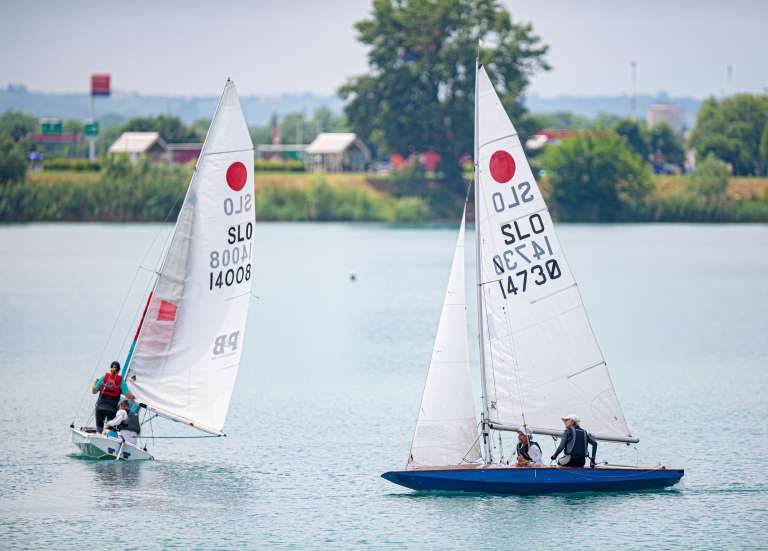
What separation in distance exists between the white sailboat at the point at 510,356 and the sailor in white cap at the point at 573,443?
212mm

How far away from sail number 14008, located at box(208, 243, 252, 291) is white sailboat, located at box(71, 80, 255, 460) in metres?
0.02

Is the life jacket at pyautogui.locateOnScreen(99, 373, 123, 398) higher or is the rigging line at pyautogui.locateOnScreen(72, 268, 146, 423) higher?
the life jacket at pyautogui.locateOnScreen(99, 373, 123, 398)

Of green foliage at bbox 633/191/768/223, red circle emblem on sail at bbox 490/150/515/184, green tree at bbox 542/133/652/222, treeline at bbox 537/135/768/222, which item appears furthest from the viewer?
green tree at bbox 542/133/652/222

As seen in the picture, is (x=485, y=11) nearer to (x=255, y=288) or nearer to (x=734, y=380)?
(x=255, y=288)

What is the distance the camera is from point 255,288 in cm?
8788

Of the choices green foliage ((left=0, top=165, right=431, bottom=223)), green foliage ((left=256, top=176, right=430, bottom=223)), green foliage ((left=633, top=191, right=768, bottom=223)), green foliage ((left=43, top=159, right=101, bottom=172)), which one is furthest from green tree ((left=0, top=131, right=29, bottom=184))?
green foliage ((left=633, top=191, right=768, bottom=223))

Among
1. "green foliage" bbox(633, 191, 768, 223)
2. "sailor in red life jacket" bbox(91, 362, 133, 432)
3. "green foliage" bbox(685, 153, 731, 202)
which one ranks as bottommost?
"sailor in red life jacket" bbox(91, 362, 133, 432)

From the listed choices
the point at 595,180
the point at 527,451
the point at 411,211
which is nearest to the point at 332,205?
the point at 411,211

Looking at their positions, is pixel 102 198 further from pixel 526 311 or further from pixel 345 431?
pixel 526 311

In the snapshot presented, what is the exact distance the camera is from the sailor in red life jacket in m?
34.3

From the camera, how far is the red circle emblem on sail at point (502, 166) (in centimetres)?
3066

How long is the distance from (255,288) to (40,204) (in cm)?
6043

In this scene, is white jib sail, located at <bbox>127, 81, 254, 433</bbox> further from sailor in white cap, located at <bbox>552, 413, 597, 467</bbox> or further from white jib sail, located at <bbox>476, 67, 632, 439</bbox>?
sailor in white cap, located at <bbox>552, 413, 597, 467</bbox>

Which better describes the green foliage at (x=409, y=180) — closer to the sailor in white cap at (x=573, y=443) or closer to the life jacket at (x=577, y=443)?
the sailor in white cap at (x=573, y=443)
